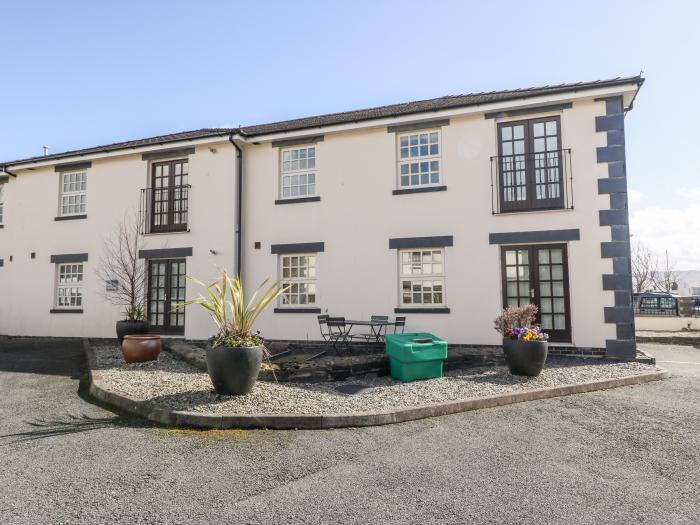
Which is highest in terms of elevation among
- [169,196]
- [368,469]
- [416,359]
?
[169,196]

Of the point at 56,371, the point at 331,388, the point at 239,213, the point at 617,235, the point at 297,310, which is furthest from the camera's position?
the point at 239,213

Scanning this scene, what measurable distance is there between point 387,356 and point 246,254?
525cm

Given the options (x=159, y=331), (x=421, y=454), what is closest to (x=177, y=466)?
(x=421, y=454)

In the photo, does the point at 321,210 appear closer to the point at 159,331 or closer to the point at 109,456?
the point at 159,331

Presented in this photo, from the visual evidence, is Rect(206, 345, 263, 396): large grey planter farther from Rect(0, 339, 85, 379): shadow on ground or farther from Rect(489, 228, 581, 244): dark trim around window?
Rect(489, 228, 581, 244): dark trim around window

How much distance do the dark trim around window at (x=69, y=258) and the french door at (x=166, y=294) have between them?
6.95ft

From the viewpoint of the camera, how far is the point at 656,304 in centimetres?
1538

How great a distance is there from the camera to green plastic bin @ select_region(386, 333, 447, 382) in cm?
697

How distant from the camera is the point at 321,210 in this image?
10.9 meters

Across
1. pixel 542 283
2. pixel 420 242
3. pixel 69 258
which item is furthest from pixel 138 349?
pixel 542 283

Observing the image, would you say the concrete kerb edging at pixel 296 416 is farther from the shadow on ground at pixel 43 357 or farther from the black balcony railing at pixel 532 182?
the black balcony railing at pixel 532 182

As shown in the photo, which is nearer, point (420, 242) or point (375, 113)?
point (420, 242)

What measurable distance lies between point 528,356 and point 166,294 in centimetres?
913

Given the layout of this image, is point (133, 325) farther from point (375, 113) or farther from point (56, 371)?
point (375, 113)
